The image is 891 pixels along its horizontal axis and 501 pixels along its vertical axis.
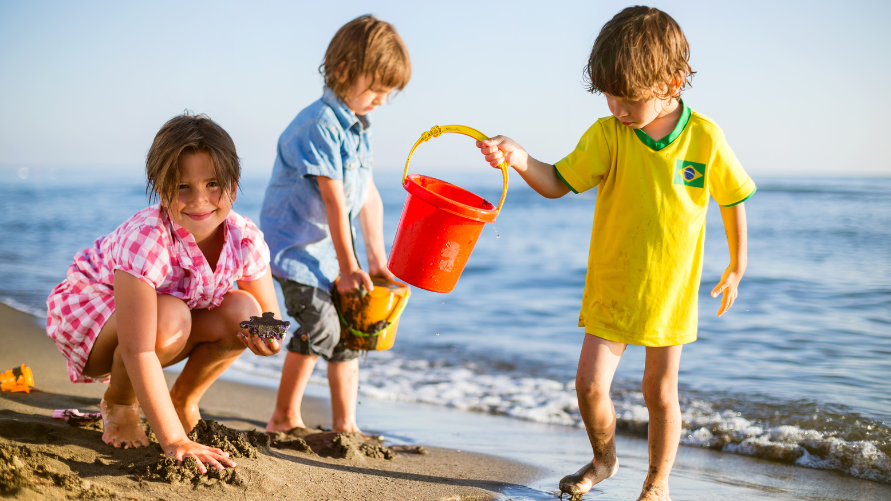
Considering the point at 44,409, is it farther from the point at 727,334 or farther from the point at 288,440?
the point at 727,334

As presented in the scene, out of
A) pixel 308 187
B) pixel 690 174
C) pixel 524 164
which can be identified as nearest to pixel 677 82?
pixel 690 174

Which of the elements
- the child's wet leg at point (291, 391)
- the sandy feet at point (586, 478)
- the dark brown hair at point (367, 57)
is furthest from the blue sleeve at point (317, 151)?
the sandy feet at point (586, 478)

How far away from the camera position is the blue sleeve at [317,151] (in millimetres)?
2902

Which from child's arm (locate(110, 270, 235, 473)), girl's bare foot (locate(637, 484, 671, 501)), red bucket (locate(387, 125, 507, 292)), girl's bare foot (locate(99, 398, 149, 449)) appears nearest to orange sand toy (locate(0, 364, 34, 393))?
girl's bare foot (locate(99, 398, 149, 449))

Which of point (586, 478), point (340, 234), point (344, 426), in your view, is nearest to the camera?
point (586, 478)

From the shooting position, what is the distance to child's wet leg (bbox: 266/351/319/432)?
302 centimetres

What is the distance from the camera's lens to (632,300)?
2.33 m

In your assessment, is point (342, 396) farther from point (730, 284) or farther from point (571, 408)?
point (730, 284)

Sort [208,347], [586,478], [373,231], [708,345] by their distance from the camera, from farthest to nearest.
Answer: [708,345] → [373,231] → [208,347] → [586,478]

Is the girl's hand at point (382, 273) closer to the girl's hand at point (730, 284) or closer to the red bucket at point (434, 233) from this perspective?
the red bucket at point (434, 233)

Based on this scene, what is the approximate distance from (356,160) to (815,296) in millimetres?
5265

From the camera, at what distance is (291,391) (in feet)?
9.98

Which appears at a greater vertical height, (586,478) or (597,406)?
(597,406)

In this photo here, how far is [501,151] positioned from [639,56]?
0.52 meters
